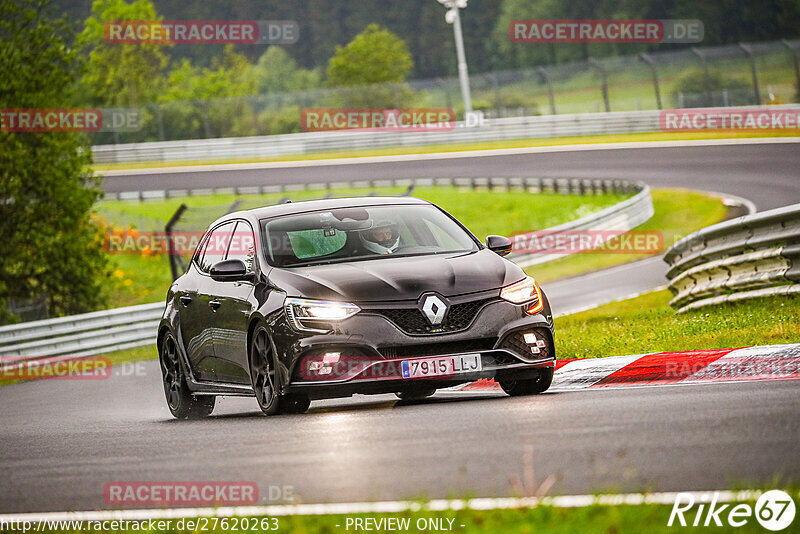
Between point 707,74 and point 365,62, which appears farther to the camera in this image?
point 365,62

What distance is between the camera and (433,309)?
8.67 metres

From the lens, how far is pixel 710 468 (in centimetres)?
544

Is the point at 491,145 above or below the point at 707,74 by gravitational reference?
below

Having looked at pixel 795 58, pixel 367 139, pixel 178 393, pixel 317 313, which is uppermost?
pixel 795 58

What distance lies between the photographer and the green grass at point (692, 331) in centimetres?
1103

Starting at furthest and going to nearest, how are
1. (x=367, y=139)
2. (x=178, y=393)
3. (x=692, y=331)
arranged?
(x=367, y=139)
(x=692, y=331)
(x=178, y=393)

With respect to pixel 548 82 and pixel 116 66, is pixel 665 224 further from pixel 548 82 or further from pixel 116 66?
pixel 116 66

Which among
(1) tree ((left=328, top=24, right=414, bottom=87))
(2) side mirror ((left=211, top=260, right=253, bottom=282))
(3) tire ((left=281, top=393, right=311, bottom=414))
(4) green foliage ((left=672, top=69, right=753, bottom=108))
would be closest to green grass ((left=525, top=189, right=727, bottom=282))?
(4) green foliage ((left=672, top=69, right=753, bottom=108))

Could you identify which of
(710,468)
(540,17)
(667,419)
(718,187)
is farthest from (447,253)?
(540,17)

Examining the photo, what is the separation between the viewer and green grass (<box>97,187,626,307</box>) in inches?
1373

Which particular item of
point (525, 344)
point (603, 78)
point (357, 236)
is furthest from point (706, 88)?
point (525, 344)

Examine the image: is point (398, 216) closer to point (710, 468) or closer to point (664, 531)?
point (710, 468)

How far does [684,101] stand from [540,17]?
7738cm

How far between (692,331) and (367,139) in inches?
1655
